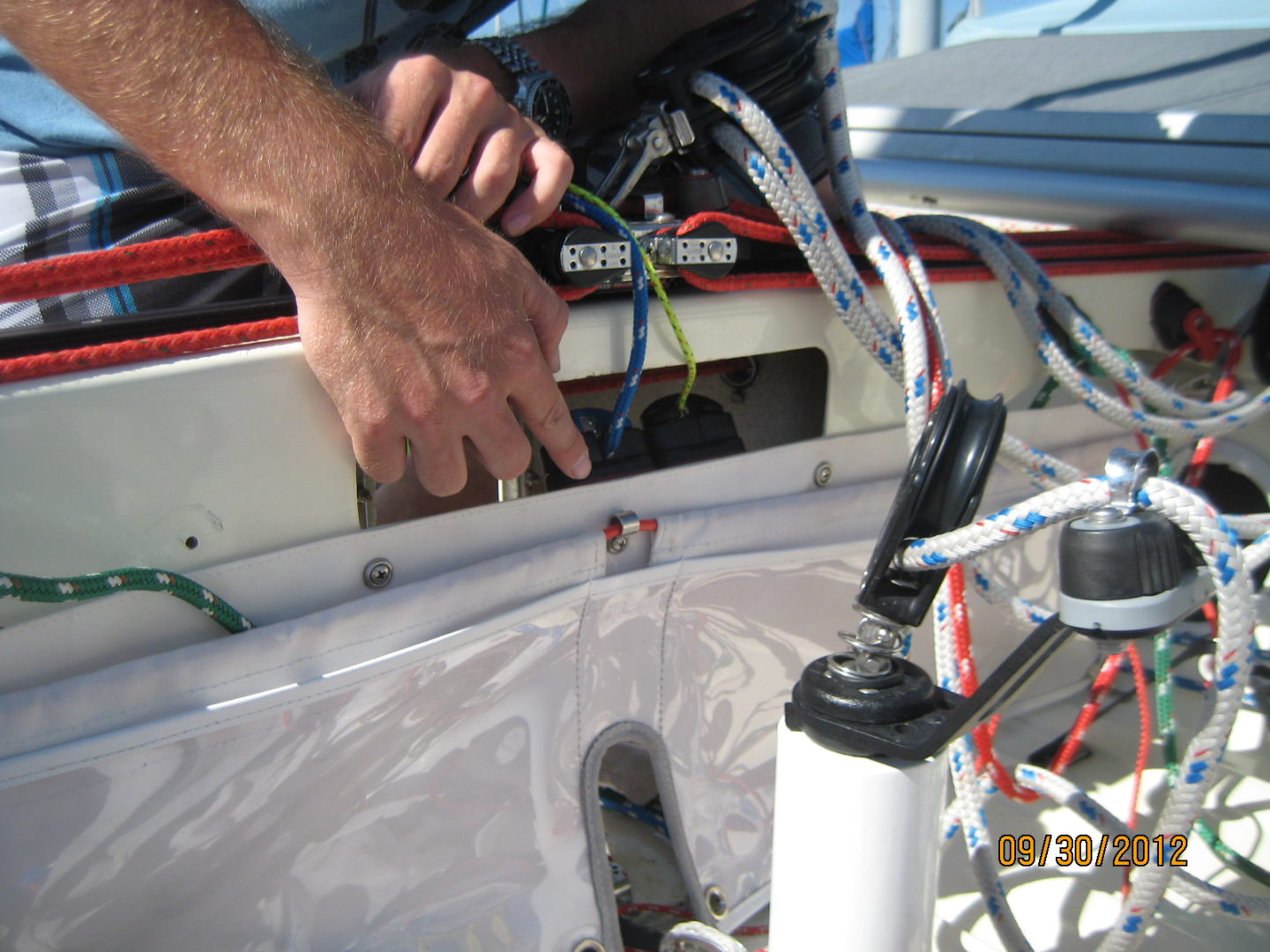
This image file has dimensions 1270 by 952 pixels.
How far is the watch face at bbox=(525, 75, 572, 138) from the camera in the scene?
1065 millimetres

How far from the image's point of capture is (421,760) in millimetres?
832

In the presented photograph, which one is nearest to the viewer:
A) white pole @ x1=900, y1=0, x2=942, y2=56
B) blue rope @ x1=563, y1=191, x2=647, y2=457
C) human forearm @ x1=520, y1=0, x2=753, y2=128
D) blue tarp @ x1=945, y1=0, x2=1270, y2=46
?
blue rope @ x1=563, y1=191, x2=647, y2=457

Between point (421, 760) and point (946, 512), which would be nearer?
point (946, 512)

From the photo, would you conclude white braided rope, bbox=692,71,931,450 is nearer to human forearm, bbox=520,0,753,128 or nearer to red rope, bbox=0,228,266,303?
human forearm, bbox=520,0,753,128

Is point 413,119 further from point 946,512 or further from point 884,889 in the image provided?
point 884,889

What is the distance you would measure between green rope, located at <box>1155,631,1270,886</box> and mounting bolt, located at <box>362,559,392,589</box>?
0.90 meters

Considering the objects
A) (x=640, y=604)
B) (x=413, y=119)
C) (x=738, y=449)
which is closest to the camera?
(x=413, y=119)

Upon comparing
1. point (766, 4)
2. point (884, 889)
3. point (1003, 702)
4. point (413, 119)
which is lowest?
point (884, 889)

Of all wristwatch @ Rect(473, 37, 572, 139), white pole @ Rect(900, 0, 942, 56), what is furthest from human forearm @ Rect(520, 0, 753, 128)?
white pole @ Rect(900, 0, 942, 56)

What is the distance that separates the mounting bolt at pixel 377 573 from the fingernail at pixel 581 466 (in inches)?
7.0

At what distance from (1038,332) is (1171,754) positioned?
55 centimetres

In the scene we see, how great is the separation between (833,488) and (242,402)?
66 cm

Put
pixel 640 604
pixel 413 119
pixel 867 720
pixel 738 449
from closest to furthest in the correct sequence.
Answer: pixel 867 720, pixel 413 119, pixel 640 604, pixel 738 449

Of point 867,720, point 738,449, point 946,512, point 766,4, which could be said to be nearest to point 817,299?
point 738,449
